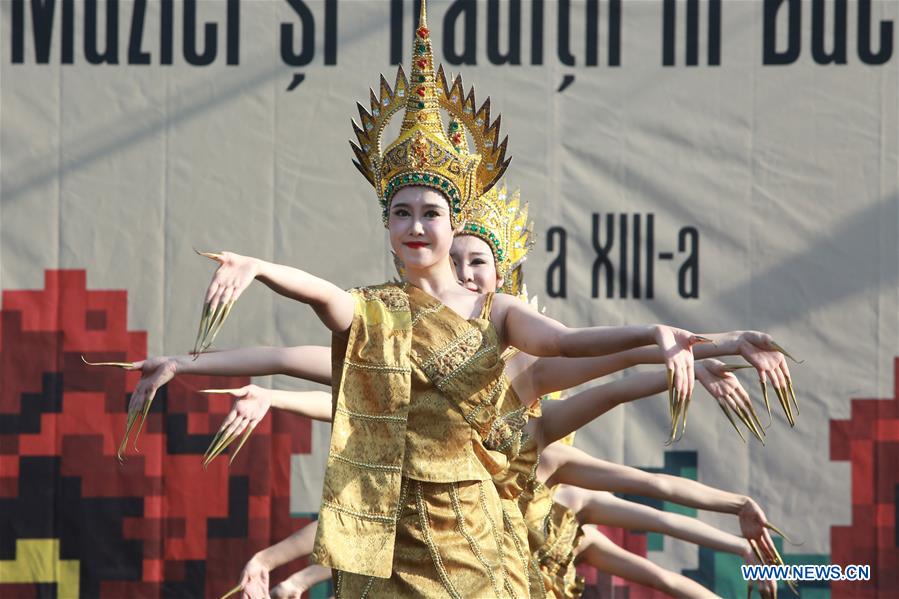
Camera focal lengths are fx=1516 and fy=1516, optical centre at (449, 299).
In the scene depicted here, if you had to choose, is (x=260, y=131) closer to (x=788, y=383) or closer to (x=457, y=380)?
(x=457, y=380)

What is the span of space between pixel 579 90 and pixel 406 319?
2.49m

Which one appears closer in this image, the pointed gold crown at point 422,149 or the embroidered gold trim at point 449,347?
the embroidered gold trim at point 449,347

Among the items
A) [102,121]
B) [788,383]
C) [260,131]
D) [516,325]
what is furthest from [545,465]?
[102,121]

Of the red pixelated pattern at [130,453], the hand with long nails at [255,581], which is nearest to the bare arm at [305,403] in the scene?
the hand with long nails at [255,581]

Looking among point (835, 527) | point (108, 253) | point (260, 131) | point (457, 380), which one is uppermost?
point (260, 131)

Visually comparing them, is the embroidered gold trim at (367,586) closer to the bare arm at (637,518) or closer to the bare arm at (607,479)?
the bare arm at (607,479)

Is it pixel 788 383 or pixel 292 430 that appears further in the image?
pixel 292 430

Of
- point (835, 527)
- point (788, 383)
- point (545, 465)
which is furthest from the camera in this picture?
point (835, 527)

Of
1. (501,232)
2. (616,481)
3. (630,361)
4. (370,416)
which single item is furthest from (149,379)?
(616,481)

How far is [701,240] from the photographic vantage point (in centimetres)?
554

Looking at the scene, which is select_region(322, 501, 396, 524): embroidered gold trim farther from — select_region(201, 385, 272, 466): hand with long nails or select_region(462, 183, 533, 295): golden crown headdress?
select_region(462, 183, 533, 295): golden crown headdress

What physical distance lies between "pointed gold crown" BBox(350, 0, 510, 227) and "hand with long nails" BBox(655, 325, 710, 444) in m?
0.66

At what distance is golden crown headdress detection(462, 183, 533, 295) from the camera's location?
171 inches

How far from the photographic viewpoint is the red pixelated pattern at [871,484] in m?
5.53
